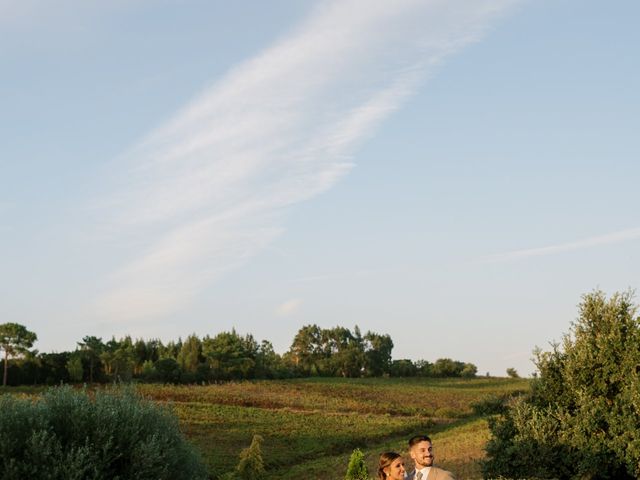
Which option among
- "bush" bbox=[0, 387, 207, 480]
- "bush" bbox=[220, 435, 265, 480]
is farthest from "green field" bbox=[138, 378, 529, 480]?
"bush" bbox=[0, 387, 207, 480]

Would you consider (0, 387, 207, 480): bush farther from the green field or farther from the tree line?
the tree line

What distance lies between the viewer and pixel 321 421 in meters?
79.6

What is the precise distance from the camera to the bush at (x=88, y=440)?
17.1m

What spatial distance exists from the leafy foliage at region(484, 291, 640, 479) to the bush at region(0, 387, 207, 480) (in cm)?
1236

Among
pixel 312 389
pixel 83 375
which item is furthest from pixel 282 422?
pixel 83 375

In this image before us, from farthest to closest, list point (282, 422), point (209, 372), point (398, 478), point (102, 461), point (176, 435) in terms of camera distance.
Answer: point (209, 372), point (282, 422), point (176, 435), point (102, 461), point (398, 478)

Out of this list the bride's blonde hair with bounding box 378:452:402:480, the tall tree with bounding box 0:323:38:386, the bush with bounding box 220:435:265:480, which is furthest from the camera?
the tall tree with bounding box 0:323:38:386

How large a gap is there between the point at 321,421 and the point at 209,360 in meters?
61.2

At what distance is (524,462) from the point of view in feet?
85.6

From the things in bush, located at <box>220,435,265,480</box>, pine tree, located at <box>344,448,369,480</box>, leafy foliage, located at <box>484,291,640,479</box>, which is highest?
leafy foliage, located at <box>484,291,640,479</box>

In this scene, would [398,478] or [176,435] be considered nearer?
[398,478]

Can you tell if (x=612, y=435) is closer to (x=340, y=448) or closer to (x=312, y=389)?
(x=340, y=448)

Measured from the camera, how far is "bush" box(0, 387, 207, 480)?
Answer: 17.1 m

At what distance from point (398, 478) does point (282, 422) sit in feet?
231
